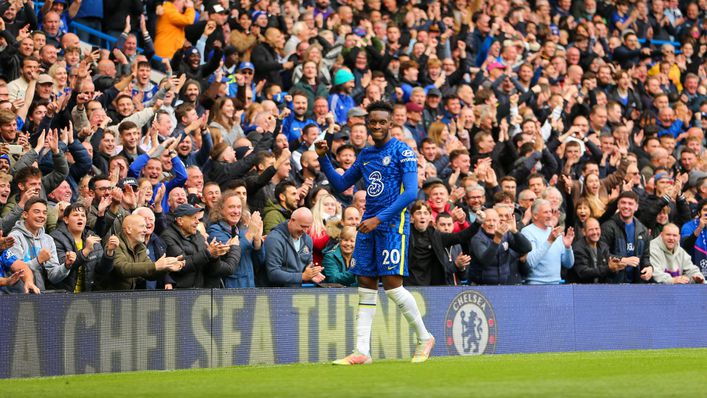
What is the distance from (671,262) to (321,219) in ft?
16.6

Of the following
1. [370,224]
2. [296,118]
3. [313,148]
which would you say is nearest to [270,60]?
[296,118]

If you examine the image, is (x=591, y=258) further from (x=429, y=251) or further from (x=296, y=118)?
(x=296, y=118)

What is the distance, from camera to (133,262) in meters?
11.5

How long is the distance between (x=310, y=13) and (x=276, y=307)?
10.8 m

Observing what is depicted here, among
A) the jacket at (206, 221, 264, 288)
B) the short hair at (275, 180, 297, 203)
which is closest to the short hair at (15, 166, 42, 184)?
the jacket at (206, 221, 264, 288)

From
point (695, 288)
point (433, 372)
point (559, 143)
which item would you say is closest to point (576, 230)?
point (695, 288)

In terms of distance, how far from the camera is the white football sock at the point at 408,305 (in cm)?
1072

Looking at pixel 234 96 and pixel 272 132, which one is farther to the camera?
pixel 234 96

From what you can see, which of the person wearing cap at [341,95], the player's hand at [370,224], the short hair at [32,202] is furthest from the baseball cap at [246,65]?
the player's hand at [370,224]

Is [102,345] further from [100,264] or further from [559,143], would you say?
[559,143]

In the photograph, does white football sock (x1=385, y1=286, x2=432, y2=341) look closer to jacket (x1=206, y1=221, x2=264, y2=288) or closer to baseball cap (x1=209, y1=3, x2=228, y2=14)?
jacket (x1=206, y1=221, x2=264, y2=288)

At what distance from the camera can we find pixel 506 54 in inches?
936

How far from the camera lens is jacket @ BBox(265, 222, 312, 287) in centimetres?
1266

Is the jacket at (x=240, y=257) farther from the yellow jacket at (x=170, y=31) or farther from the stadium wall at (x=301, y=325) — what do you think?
the yellow jacket at (x=170, y=31)
